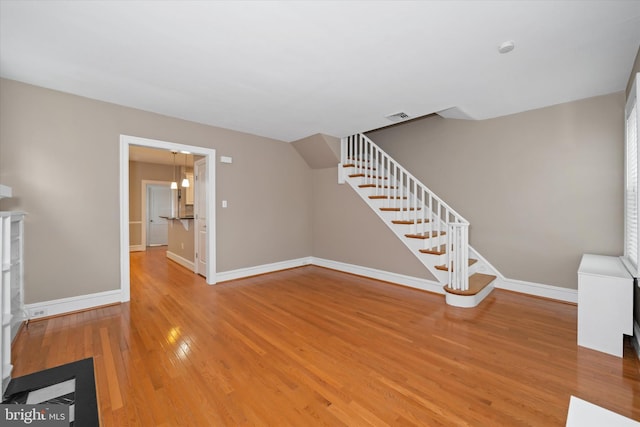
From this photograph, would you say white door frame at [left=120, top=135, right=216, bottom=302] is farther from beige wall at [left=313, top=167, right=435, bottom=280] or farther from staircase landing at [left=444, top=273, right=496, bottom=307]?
staircase landing at [left=444, top=273, right=496, bottom=307]

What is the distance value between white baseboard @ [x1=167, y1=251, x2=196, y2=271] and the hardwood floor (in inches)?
62.1

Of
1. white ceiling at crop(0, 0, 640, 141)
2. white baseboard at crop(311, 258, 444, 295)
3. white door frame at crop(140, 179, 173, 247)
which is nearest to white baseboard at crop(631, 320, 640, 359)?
white baseboard at crop(311, 258, 444, 295)

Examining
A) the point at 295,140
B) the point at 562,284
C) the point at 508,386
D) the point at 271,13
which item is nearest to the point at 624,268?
the point at 562,284

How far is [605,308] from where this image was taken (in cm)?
232

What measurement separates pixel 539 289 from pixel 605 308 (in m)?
1.46

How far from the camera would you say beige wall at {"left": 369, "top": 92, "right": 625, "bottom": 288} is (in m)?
3.19

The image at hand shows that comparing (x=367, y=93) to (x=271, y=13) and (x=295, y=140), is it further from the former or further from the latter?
(x=295, y=140)

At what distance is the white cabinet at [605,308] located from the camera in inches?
88.0

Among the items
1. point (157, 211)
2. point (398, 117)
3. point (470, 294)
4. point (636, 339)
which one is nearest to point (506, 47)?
point (398, 117)

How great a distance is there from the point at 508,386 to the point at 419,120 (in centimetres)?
423

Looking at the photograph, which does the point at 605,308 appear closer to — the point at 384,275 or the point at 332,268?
the point at 384,275

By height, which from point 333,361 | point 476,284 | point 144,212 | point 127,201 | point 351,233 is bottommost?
point 333,361

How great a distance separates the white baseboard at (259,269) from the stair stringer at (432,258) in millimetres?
1931

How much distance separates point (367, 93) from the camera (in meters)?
3.12
